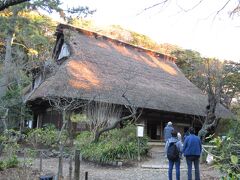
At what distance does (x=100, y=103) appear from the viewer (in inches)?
673

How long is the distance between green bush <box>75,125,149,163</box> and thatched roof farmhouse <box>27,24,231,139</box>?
257cm

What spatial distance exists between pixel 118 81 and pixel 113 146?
25.2 ft

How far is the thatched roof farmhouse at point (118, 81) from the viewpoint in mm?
18047

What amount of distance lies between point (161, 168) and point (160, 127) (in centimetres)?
1022

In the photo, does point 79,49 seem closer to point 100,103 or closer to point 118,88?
point 118,88

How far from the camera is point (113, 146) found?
13.5 metres

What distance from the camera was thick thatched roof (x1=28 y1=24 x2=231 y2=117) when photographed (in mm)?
17891

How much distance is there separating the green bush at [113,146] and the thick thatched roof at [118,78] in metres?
2.58

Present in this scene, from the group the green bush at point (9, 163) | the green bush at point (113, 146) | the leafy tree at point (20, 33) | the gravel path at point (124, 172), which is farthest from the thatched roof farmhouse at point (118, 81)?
the green bush at point (9, 163)

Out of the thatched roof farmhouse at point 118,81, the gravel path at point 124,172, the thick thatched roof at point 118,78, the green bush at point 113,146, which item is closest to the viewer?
the gravel path at point 124,172

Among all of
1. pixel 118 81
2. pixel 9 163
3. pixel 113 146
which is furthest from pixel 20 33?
pixel 9 163

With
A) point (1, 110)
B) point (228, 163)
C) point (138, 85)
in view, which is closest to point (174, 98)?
point (138, 85)

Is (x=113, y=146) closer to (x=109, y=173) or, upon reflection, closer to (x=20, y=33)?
(x=109, y=173)

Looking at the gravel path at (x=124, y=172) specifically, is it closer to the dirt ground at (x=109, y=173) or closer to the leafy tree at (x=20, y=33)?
the dirt ground at (x=109, y=173)
